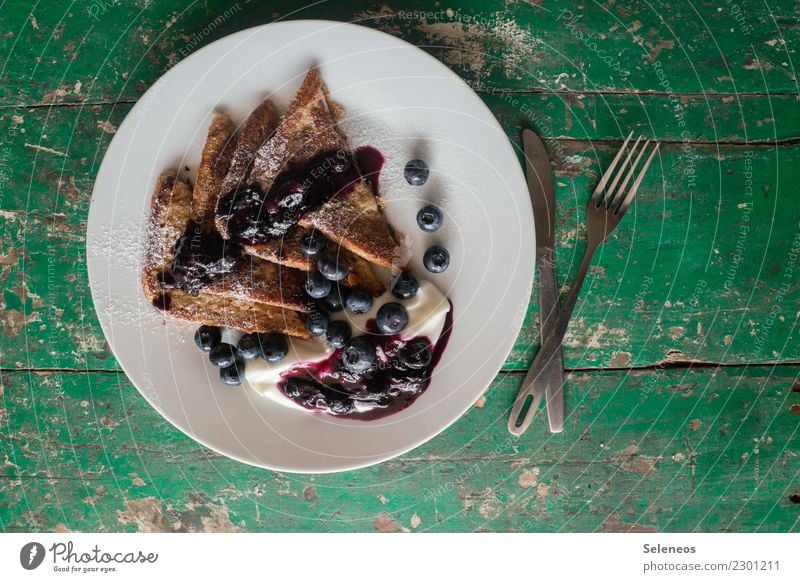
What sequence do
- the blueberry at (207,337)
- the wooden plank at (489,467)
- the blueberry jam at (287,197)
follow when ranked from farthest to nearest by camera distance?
1. the wooden plank at (489,467)
2. the blueberry at (207,337)
3. the blueberry jam at (287,197)

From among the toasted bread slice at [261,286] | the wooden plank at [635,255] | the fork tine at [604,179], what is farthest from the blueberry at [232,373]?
the fork tine at [604,179]

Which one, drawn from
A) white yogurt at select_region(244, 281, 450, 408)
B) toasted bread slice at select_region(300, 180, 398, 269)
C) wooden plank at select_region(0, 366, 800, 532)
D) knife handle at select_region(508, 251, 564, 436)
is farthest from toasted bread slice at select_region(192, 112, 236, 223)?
knife handle at select_region(508, 251, 564, 436)

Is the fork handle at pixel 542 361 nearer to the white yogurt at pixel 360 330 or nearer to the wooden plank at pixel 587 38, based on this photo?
the white yogurt at pixel 360 330

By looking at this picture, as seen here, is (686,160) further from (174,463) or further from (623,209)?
(174,463)

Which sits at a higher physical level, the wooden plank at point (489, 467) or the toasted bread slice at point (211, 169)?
the toasted bread slice at point (211, 169)

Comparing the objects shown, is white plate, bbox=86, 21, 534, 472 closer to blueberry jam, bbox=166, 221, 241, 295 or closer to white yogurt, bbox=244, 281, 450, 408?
white yogurt, bbox=244, 281, 450, 408

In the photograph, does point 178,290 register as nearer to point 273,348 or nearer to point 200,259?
point 200,259

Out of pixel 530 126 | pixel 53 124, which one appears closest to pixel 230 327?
pixel 53 124
